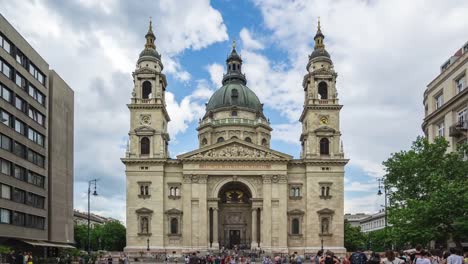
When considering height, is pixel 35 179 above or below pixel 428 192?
above

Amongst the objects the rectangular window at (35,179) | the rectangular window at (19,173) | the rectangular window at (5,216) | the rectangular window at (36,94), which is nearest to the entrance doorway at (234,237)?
the rectangular window at (35,179)

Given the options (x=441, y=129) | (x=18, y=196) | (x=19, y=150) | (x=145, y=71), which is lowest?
(x=18, y=196)

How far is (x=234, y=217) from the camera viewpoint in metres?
87.6

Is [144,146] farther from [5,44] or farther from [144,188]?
[5,44]

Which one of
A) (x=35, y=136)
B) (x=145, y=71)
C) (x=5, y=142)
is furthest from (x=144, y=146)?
(x=5, y=142)

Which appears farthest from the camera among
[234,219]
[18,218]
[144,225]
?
[234,219]

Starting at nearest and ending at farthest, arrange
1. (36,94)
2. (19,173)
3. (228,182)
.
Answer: (19,173) < (36,94) < (228,182)

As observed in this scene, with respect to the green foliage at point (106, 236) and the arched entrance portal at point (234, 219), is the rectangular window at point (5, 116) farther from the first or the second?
the green foliage at point (106, 236)

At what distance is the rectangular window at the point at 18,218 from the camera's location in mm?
49656

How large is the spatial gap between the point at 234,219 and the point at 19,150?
41990mm

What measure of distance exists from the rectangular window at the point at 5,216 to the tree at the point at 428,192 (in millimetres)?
30320

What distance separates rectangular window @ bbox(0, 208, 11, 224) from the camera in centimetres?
4725

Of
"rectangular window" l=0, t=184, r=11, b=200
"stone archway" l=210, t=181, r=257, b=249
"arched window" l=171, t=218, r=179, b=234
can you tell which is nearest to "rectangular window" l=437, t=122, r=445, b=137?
"rectangular window" l=0, t=184, r=11, b=200

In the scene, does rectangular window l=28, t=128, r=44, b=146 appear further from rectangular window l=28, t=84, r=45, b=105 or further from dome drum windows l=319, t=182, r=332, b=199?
dome drum windows l=319, t=182, r=332, b=199
